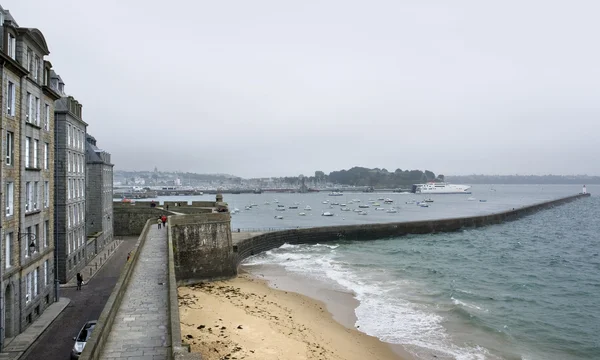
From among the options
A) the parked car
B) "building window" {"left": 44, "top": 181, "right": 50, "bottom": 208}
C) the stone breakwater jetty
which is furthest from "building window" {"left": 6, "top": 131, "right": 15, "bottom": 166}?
the parked car

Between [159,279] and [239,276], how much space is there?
54.0ft

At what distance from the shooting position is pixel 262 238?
5009cm

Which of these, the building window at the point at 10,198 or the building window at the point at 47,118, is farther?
the building window at the point at 47,118

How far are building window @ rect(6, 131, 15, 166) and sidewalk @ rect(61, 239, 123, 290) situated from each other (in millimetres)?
12246

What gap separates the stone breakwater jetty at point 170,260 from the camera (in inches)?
443

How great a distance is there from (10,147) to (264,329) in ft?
46.4

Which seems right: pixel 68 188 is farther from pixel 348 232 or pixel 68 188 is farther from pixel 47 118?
pixel 348 232

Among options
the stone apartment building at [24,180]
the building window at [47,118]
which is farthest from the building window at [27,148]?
the building window at [47,118]

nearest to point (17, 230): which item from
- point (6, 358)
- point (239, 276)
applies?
point (6, 358)

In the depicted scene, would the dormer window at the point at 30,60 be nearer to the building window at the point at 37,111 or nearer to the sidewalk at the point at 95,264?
the building window at the point at 37,111

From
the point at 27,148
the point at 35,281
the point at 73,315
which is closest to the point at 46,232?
the point at 35,281

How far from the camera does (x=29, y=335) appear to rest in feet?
60.8

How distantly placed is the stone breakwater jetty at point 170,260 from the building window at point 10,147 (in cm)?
645

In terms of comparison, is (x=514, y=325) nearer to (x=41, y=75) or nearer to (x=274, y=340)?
(x=274, y=340)
